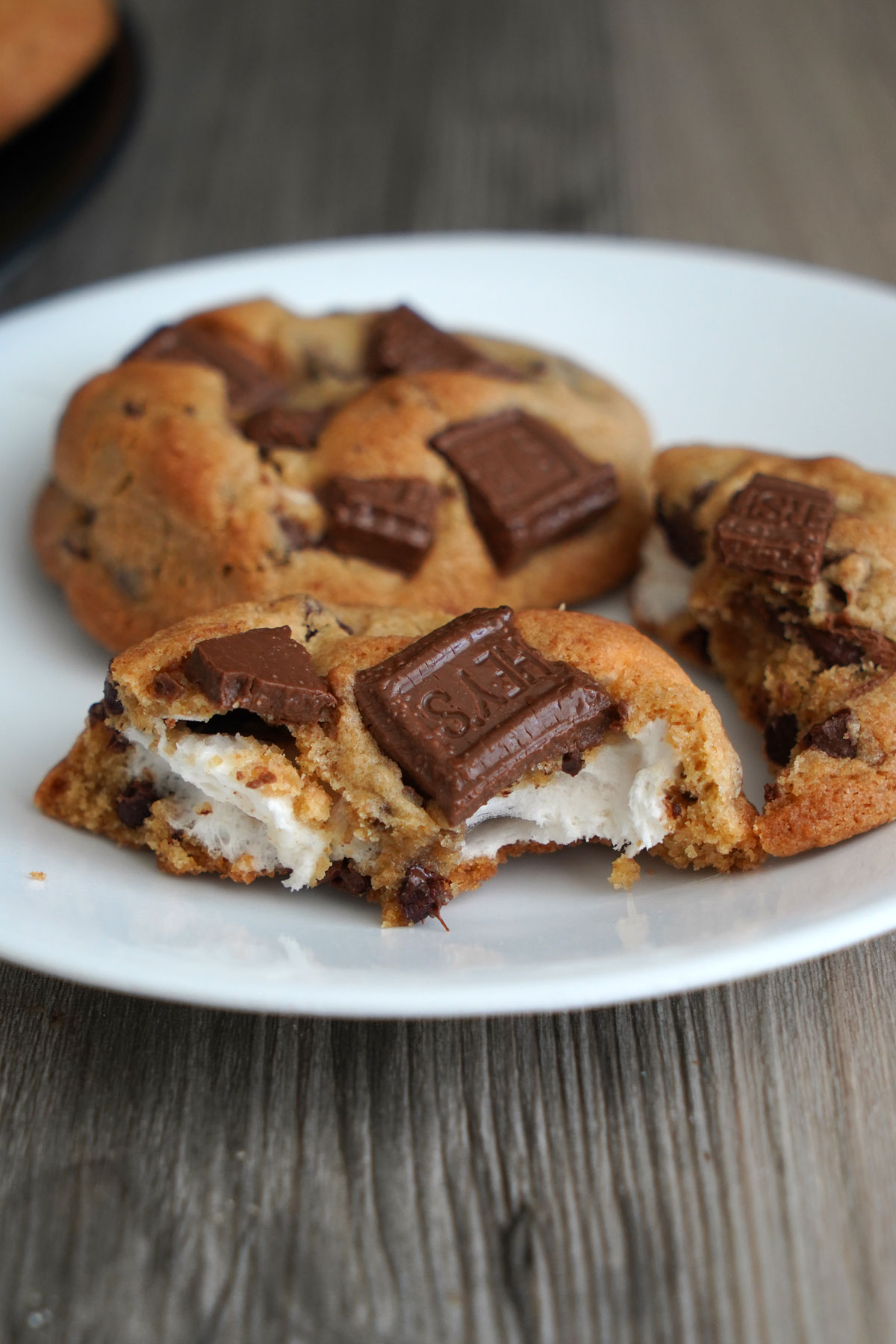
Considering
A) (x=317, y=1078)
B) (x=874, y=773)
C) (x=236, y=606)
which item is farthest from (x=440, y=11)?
(x=317, y=1078)

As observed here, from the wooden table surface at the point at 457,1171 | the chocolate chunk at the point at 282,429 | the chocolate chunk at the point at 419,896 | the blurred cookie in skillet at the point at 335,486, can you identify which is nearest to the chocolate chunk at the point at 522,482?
the blurred cookie in skillet at the point at 335,486

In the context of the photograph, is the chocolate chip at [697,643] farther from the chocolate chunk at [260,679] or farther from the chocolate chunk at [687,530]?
the chocolate chunk at [260,679]

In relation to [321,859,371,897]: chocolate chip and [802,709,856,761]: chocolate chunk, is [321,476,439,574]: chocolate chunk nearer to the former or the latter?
[321,859,371,897]: chocolate chip

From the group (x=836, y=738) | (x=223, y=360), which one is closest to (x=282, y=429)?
(x=223, y=360)

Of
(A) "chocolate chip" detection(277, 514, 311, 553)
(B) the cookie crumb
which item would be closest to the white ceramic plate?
(B) the cookie crumb

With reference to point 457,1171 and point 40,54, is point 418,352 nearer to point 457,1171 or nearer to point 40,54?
point 457,1171

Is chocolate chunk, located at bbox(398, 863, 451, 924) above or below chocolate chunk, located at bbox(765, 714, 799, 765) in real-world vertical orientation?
above

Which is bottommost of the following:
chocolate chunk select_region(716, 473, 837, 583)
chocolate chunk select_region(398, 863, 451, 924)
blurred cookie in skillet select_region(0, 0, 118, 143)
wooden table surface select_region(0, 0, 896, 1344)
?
wooden table surface select_region(0, 0, 896, 1344)

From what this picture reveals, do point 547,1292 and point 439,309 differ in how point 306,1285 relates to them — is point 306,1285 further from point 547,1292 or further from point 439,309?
point 439,309
